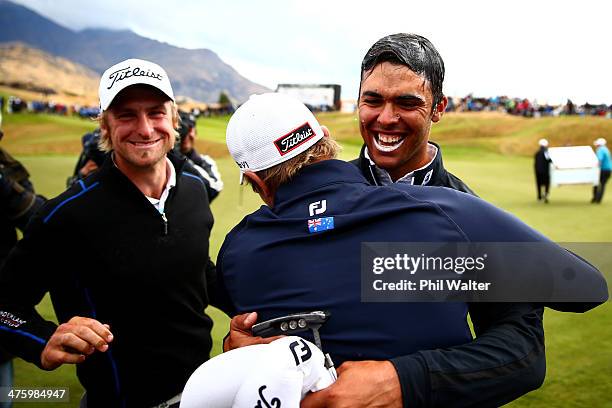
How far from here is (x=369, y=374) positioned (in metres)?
1.55

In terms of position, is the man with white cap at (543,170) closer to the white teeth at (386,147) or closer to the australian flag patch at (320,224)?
the white teeth at (386,147)

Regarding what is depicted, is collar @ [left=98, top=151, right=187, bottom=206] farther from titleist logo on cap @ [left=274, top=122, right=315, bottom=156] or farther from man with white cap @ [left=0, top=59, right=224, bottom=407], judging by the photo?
titleist logo on cap @ [left=274, top=122, right=315, bottom=156]

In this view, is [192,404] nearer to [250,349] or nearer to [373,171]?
[250,349]

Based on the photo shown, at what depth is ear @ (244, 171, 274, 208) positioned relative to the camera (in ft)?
6.29

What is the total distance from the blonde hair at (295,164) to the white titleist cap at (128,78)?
131cm

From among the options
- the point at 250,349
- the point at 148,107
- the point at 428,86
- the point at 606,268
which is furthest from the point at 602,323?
the point at 250,349

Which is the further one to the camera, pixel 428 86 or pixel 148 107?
pixel 148 107

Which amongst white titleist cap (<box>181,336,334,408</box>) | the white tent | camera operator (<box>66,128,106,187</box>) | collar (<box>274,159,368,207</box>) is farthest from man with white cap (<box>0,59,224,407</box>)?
the white tent

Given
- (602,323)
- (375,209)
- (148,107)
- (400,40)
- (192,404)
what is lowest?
(602,323)

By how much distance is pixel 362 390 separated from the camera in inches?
60.4

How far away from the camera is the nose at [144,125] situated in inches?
117

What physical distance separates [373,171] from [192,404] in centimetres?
165

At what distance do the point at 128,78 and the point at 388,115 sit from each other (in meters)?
1.28

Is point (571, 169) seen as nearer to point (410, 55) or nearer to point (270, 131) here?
point (410, 55)
